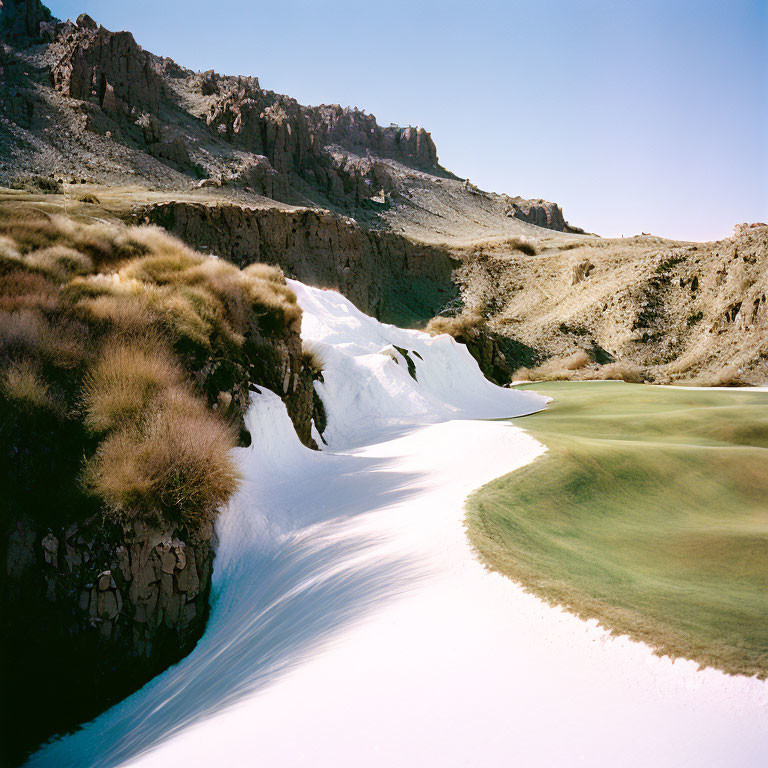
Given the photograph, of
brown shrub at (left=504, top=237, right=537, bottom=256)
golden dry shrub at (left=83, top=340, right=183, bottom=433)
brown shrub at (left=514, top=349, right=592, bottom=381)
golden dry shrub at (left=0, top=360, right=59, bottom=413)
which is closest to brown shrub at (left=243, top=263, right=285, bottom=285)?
golden dry shrub at (left=83, top=340, right=183, bottom=433)

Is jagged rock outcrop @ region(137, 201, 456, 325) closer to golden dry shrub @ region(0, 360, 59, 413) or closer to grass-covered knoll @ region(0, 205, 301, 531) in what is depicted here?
grass-covered knoll @ region(0, 205, 301, 531)

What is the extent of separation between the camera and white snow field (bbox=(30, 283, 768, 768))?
2164mm

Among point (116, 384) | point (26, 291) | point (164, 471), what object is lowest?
point (164, 471)

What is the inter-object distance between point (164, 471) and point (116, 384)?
50.7 inches

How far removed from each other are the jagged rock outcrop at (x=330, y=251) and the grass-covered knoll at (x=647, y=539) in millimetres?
27742

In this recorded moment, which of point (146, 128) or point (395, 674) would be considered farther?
point (146, 128)

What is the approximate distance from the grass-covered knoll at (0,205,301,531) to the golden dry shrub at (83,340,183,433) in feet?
0.04

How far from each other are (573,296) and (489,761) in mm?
44846

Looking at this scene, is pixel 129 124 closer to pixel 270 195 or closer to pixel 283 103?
pixel 270 195

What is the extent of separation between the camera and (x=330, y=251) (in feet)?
132

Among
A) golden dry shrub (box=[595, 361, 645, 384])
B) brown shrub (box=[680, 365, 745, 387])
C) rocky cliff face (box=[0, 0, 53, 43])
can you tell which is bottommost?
brown shrub (box=[680, 365, 745, 387])

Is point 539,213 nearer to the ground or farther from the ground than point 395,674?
farther from the ground

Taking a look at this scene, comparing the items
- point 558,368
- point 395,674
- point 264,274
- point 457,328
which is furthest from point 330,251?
point 395,674

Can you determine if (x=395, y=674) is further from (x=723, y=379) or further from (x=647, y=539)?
(x=723, y=379)
